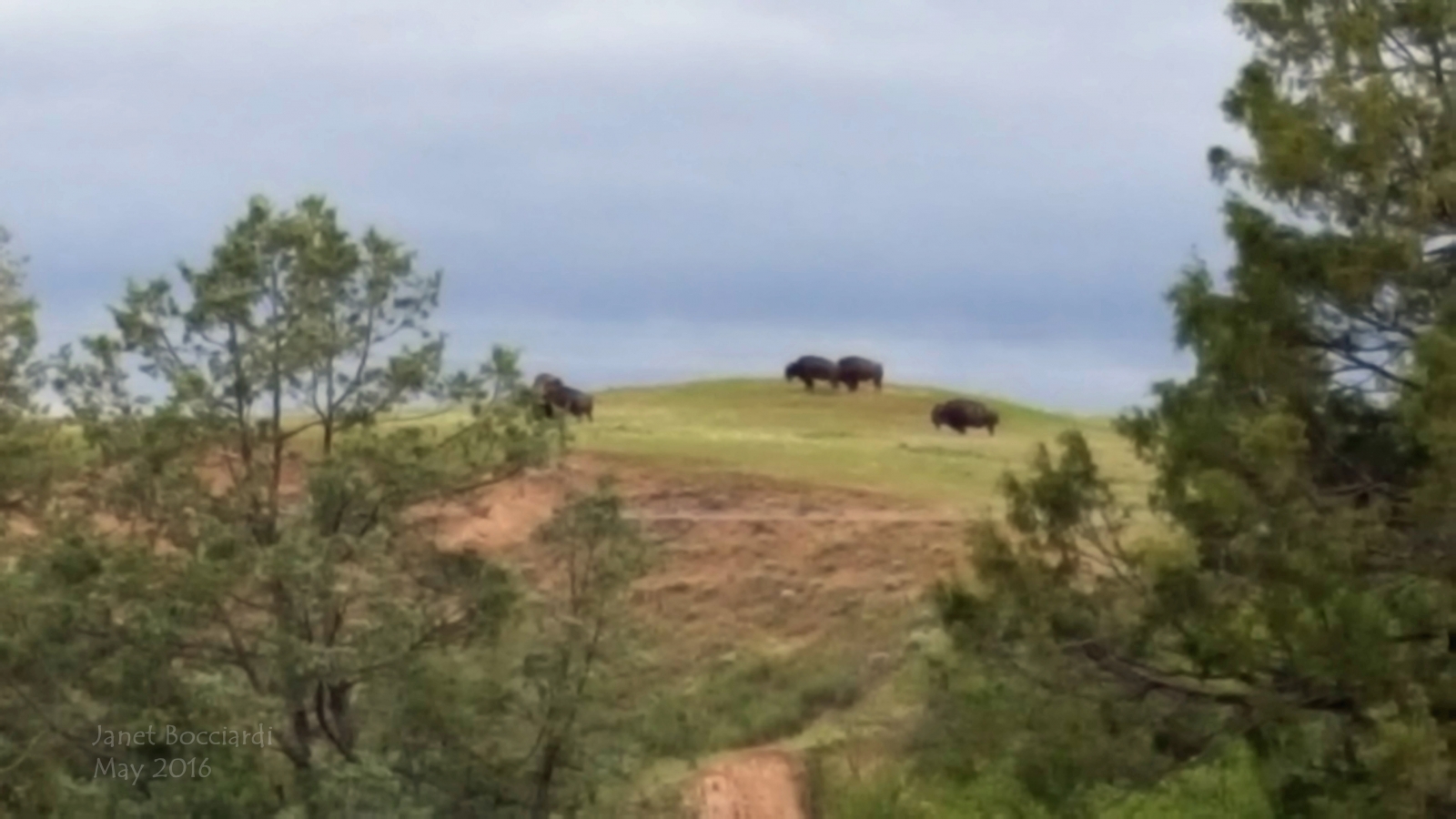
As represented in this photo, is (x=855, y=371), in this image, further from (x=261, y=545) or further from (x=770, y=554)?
(x=261, y=545)

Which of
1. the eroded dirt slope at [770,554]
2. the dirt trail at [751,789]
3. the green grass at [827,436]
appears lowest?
the dirt trail at [751,789]

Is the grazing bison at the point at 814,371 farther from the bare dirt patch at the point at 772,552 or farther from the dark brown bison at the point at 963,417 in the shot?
the bare dirt patch at the point at 772,552

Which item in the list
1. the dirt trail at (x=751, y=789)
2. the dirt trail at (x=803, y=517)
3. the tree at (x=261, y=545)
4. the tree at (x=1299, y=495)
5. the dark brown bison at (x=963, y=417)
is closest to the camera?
the tree at (x=1299, y=495)

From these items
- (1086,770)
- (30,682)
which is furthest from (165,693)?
(1086,770)

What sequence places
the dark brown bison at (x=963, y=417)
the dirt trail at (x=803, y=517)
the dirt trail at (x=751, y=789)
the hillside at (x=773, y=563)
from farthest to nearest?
the dark brown bison at (x=963, y=417)
the dirt trail at (x=803, y=517)
the hillside at (x=773, y=563)
the dirt trail at (x=751, y=789)

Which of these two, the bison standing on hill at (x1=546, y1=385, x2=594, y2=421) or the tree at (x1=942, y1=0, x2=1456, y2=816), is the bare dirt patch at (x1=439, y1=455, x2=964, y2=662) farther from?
the tree at (x1=942, y1=0, x2=1456, y2=816)

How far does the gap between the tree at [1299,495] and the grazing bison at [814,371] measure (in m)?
40.9

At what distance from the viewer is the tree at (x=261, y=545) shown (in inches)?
682

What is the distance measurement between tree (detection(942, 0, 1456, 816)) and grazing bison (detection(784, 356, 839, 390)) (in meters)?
40.9

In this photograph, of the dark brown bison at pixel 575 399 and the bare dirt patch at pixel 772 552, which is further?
the dark brown bison at pixel 575 399

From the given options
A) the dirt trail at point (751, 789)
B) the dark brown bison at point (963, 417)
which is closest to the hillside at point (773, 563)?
the dirt trail at point (751, 789)

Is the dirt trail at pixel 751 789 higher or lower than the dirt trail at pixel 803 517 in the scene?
lower

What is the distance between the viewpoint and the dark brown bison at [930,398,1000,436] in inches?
1906

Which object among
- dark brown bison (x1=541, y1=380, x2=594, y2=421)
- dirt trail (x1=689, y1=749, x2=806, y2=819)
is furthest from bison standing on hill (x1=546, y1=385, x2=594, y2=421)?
dirt trail (x1=689, y1=749, x2=806, y2=819)
